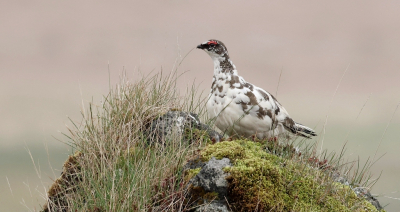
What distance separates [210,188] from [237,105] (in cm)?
221

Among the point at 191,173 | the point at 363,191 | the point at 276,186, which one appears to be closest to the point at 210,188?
the point at 191,173

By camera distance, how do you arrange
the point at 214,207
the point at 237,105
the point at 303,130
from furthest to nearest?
the point at 303,130 < the point at 237,105 < the point at 214,207

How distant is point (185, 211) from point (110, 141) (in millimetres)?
1688

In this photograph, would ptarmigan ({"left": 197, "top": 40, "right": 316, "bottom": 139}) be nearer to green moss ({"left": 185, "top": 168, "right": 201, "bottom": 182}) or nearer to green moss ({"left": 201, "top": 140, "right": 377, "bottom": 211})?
green moss ({"left": 201, "top": 140, "right": 377, "bottom": 211})

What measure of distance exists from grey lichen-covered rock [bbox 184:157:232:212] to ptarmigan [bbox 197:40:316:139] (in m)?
1.90

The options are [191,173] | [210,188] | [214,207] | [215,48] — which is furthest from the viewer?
[215,48]

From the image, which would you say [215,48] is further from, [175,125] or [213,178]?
[213,178]

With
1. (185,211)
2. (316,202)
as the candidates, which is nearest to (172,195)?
(185,211)

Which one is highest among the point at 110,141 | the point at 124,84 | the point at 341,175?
the point at 124,84

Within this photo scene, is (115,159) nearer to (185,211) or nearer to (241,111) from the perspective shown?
(185,211)

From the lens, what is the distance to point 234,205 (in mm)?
4324

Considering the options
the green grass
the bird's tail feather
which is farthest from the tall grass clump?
the bird's tail feather

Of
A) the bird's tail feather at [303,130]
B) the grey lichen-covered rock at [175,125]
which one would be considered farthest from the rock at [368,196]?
the grey lichen-covered rock at [175,125]

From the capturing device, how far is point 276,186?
4.55m
